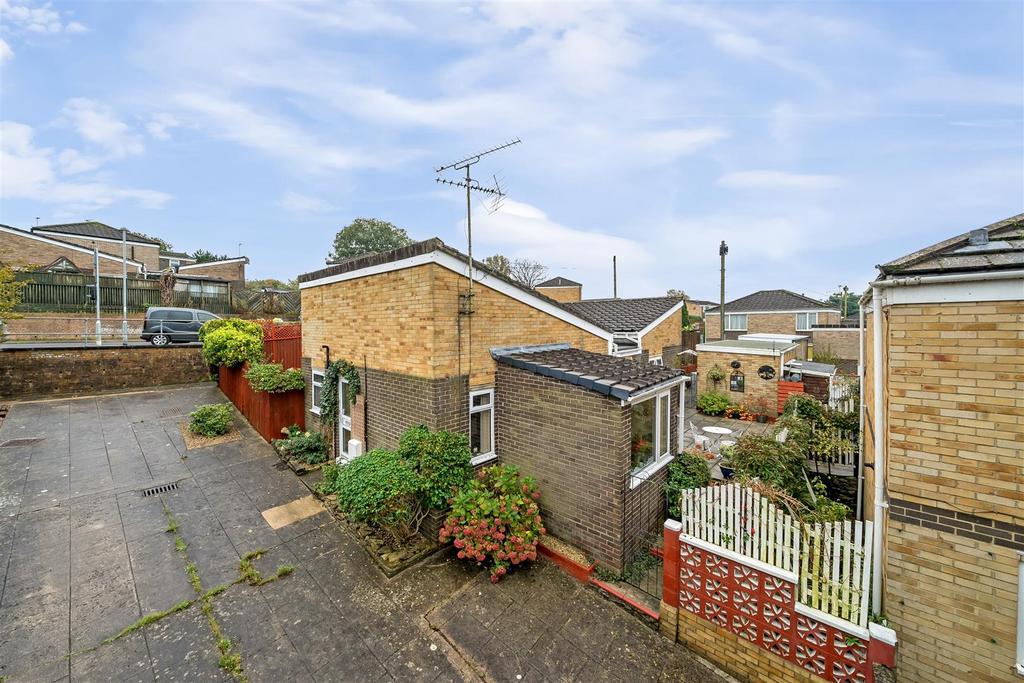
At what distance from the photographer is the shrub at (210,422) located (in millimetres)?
10883

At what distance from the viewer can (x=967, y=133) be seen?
7969 millimetres

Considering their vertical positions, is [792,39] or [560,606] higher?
[792,39]

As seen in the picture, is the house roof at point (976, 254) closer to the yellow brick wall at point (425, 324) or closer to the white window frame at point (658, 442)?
the white window frame at point (658, 442)

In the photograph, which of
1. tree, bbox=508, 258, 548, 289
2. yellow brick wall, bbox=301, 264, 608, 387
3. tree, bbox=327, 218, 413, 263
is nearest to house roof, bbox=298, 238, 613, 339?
yellow brick wall, bbox=301, 264, 608, 387

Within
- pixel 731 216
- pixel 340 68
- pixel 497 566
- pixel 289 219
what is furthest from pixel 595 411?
pixel 289 219

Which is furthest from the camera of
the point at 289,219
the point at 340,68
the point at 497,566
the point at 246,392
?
the point at 289,219

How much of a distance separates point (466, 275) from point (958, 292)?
6305 mm

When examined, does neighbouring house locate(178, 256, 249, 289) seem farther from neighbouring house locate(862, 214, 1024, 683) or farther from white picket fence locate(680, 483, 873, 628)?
neighbouring house locate(862, 214, 1024, 683)

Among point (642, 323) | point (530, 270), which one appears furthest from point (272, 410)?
point (530, 270)

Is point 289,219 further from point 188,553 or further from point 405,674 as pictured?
point 405,674

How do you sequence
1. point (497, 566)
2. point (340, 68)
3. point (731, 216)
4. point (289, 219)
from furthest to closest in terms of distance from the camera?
point (289, 219)
point (731, 216)
point (340, 68)
point (497, 566)

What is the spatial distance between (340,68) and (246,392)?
32.8ft

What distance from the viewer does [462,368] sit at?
7.05 metres

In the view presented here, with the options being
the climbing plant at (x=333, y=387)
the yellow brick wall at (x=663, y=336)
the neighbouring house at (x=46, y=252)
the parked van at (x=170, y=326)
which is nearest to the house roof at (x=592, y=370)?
the climbing plant at (x=333, y=387)
